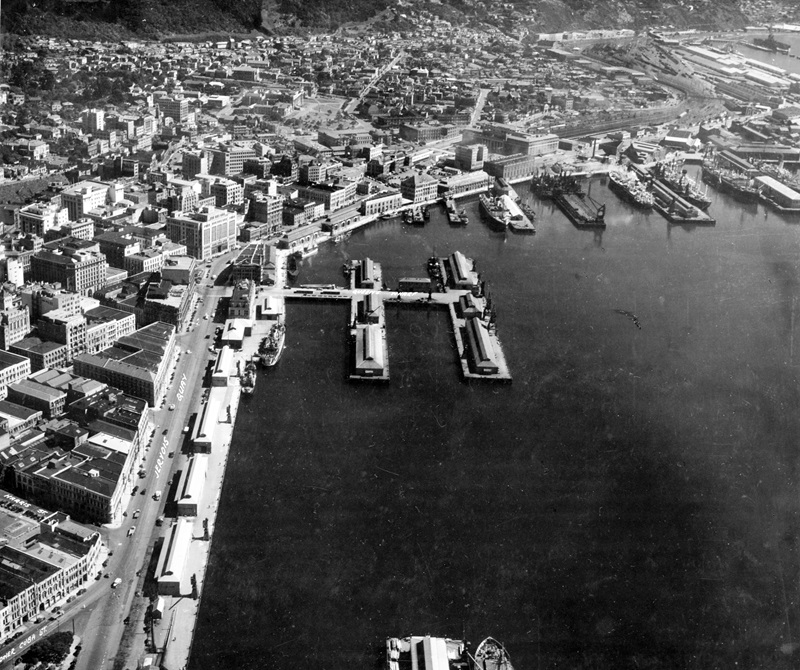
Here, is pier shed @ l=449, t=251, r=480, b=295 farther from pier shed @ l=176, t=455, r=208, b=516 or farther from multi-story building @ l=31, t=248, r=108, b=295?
pier shed @ l=176, t=455, r=208, b=516

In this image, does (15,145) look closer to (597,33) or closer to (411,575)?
(597,33)

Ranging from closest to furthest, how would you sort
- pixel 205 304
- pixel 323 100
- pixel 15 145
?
pixel 205 304 → pixel 15 145 → pixel 323 100

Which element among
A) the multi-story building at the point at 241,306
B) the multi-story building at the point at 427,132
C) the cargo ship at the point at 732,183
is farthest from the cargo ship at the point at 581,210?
the multi-story building at the point at 241,306

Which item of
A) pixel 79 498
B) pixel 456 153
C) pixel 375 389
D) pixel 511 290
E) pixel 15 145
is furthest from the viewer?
pixel 456 153

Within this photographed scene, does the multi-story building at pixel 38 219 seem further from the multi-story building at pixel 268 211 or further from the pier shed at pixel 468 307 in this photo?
the pier shed at pixel 468 307

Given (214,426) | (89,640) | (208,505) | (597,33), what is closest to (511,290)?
(214,426)

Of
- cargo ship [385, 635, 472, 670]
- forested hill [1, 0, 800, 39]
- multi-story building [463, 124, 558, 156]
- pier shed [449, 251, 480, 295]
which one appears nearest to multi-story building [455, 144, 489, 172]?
multi-story building [463, 124, 558, 156]
